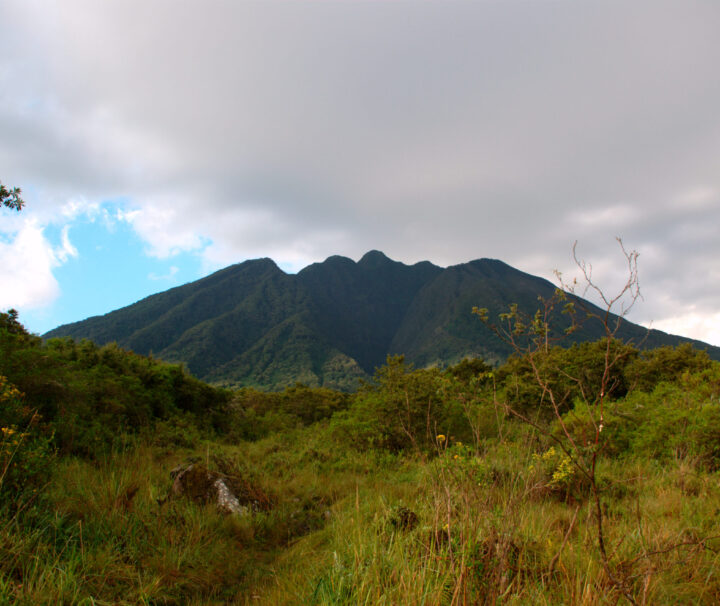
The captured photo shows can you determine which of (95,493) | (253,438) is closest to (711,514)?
(95,493)

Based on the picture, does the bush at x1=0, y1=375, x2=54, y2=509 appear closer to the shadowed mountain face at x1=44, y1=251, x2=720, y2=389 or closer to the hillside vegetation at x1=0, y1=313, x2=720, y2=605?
the hillside vegetation at x1=0, y1=313, x2=720, y2=605

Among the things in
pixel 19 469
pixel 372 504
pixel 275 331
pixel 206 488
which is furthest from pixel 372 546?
pixel 275 331

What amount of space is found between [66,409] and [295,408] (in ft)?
47.6

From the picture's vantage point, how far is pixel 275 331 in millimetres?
132375

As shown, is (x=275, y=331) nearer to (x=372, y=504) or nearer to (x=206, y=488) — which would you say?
(x=206, y=488)

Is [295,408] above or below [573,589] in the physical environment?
below

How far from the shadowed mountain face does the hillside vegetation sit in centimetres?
6591

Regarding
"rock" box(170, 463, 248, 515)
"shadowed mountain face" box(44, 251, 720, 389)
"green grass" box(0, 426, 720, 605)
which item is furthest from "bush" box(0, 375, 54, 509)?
"shadowed mountain face" box(44, 251, 720, 389)

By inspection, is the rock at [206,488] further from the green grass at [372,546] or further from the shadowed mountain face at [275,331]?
the shadowed mountain face at [275,331]

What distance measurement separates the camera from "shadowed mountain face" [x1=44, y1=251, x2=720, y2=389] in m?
104

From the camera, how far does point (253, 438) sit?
1484cm

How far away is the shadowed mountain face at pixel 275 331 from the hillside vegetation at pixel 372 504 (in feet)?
216

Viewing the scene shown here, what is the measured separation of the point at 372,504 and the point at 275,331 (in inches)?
5150

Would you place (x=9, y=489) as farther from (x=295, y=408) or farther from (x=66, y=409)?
(x=295, y=408)
